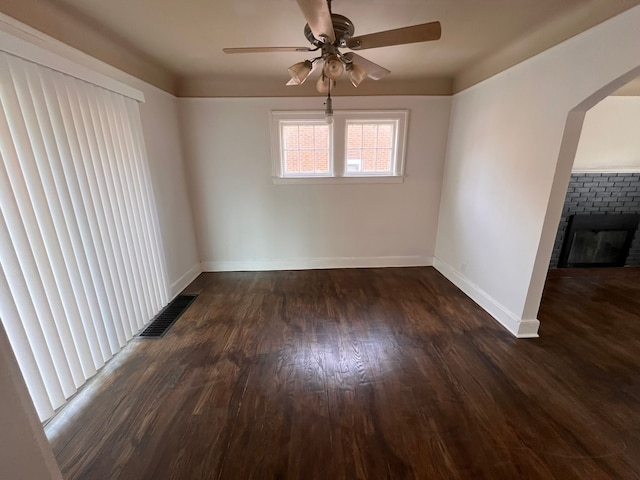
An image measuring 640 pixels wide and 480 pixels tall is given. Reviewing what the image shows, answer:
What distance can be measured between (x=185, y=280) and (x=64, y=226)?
182cm

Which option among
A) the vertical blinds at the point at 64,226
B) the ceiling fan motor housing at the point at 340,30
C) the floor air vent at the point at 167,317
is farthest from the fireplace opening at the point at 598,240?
the vertical blinds at the point at 64,226

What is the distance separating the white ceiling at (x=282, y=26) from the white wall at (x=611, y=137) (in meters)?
1.95

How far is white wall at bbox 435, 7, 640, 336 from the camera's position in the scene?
→ 173 centimetres

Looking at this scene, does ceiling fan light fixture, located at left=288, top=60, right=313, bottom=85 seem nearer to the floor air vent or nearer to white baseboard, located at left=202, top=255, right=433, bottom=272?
the floor air vent

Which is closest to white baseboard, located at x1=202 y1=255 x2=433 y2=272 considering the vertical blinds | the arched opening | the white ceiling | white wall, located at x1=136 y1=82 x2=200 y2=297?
white wall, located at x1=136 y1=82 x2=200 y2=297

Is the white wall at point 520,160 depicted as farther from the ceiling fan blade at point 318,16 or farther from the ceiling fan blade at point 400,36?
the ceiling fan blade at point 318,16

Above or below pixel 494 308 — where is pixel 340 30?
above

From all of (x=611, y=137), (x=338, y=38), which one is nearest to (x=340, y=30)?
(x=338, y=38)

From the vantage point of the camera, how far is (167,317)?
2.75 metres

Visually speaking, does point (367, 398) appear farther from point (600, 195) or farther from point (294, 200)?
point (600, 195)

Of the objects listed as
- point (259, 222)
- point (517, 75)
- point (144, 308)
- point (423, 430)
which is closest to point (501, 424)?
point (423, 430)

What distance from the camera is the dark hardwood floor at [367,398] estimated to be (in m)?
1.41

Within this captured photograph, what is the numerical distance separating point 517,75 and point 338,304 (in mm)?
2656

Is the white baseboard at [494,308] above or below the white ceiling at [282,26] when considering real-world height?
below
